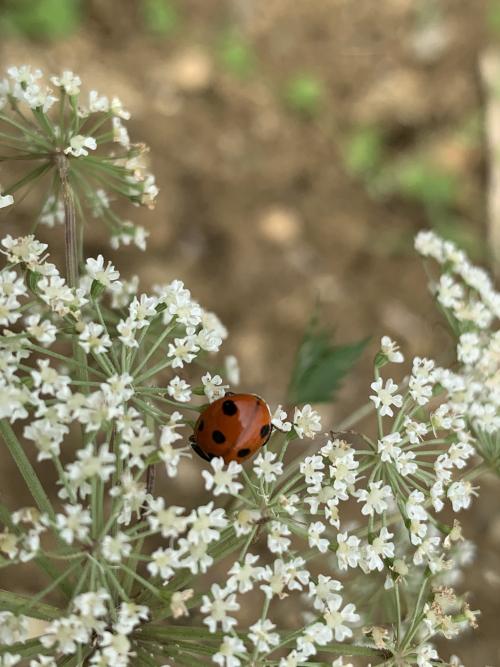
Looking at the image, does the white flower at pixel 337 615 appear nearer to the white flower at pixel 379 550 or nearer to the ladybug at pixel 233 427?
the white flower at pixel 379 550

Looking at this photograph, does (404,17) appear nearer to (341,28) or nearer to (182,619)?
(341,28)

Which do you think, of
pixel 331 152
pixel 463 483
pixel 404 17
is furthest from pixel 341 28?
pixel 463 483

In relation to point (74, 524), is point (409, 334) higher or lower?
higher

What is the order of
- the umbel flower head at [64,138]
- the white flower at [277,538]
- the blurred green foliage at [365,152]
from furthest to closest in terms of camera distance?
the blurred green foliage at [365,152] < the umbel flower head at [64,138] < the white flower at [277,538]

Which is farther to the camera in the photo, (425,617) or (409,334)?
(409,334)

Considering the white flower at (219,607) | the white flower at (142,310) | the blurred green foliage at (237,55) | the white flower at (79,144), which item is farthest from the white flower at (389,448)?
the blurred green foliage at (237,55)

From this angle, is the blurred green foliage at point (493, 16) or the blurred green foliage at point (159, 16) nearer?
the blurred green foliage at point (159, 16)
